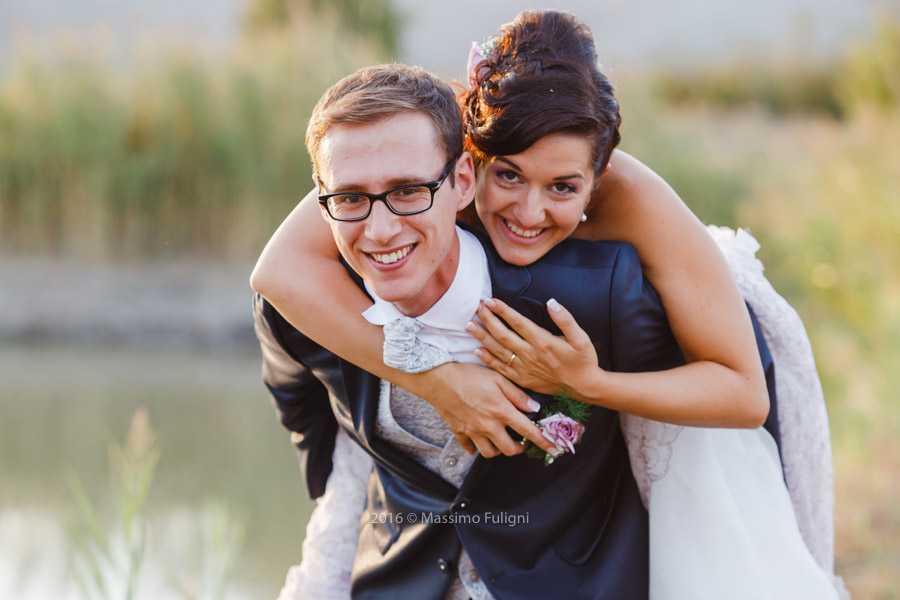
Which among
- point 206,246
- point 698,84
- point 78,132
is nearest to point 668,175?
point 206,246

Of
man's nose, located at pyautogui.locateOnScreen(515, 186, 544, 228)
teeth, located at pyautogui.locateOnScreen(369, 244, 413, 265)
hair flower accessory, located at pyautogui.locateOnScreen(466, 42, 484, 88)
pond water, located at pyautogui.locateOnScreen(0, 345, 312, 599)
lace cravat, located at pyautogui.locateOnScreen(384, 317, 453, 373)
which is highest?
hair flower accessory, located at pyautogui.locateOnScreen(466, 42, 484, 88)

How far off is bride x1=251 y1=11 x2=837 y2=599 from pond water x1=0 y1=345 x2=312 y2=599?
113 cm

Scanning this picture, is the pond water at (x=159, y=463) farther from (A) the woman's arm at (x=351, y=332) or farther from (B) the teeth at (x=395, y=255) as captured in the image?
(B) the teeth at (x=395, y=255)

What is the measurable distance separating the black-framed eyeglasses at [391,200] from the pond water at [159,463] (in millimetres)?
1361

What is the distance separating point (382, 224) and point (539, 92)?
426mm

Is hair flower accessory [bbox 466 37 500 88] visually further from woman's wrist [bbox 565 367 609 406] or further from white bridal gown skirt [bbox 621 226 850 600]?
white bridal gown skirt [bbox 621 226 850 600]

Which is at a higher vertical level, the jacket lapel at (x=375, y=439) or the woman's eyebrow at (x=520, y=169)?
the woman's eyebrow at (x=520, y=169)

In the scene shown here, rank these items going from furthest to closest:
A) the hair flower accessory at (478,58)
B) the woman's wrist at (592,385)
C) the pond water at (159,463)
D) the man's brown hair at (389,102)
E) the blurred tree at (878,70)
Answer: the blurred tree at (878,70) → the pond water at (159,463) → the hair flower accessory at (478,58) → the woman's wrist at (592,385) → the man's brown hair at (389,102)

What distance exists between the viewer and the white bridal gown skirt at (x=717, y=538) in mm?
2186

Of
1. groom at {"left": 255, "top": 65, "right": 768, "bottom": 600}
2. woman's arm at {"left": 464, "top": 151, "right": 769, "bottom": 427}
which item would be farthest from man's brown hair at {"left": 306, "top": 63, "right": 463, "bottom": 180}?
woman's arm at {"left": 464, "top": 151, "right": 769, "bottom": 427}

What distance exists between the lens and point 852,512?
4590mm

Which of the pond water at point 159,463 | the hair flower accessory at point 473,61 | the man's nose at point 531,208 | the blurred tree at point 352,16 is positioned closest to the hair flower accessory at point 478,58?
the hair flower accessory at point 473,61

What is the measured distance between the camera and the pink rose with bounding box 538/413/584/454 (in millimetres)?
1960

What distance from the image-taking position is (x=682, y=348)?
206 cm
